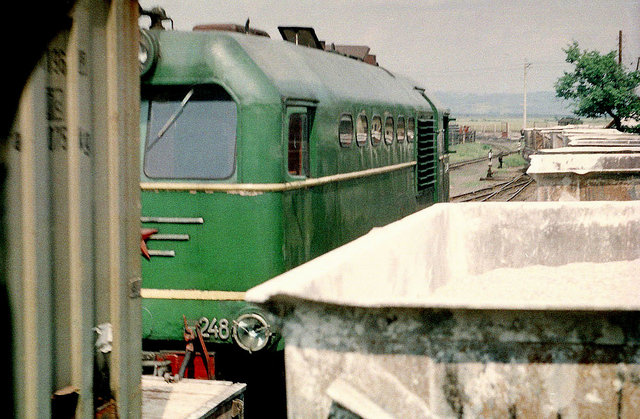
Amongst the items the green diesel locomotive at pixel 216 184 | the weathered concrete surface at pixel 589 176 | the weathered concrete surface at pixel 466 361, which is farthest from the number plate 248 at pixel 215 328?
the weathered concrete surface at pixel 589 176

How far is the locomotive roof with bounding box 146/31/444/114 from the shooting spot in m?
5.99

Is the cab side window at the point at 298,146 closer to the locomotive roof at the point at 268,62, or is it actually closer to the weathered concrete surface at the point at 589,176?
the locomotive roof at the point at 268,62

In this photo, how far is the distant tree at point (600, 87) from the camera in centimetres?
2988

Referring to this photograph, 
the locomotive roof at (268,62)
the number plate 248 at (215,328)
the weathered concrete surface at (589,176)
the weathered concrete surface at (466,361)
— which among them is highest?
the locomotive roof at (268,62)

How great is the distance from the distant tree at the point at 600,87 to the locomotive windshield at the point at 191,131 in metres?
25.5

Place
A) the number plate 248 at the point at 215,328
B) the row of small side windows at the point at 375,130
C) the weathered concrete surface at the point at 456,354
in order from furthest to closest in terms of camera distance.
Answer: the row of small side windows at the point at 375,130, the number plate 248 at the point at 215,328, the weathered concrete surface at the point at 456,354

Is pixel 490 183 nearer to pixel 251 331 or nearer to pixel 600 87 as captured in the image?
pixel 600 87

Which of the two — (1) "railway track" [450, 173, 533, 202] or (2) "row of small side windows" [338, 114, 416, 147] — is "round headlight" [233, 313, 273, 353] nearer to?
(2) "row of small side windows" [338, 114, 416, 147]

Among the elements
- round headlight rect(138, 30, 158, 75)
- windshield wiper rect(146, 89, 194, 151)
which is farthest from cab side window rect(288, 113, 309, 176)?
round headlight rect(138, 30, 158, 75)

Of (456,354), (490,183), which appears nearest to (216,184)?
(456,354)

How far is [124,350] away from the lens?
3.60m

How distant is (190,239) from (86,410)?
9.24ft

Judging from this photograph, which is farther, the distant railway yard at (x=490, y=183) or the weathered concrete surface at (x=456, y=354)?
the distant railway yard at (x=490, y=183)

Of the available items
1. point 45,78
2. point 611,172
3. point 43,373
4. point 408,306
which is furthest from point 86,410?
point 611,172
